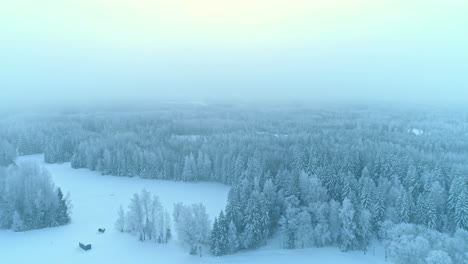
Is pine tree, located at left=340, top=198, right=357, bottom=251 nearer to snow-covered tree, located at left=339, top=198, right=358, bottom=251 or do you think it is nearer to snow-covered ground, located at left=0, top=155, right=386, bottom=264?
snow-covered tree, located at left=339, top=198, right=358, bottom=251

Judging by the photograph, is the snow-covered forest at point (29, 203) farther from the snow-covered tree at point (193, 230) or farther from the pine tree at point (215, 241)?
the pine tree at point (215, 241)

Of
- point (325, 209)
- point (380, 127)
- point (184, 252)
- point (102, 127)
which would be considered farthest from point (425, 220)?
point (102, 127)

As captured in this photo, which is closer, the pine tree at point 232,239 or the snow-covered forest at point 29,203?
the pine tree at point 232,239

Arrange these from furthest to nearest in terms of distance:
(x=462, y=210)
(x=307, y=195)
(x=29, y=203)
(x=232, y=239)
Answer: (x=29, y=203) < (x=307, y=195) < (x=462, y=210) < (x=232, y=239)

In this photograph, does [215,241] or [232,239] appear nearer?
[215,241]

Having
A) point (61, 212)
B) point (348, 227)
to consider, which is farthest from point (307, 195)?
point (61, 212)

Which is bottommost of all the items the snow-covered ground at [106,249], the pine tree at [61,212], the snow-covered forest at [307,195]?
the snow-covered ground at [106,249]

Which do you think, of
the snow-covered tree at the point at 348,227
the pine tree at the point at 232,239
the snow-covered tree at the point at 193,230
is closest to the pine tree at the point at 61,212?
the snow-covered tree at the point at 193,230

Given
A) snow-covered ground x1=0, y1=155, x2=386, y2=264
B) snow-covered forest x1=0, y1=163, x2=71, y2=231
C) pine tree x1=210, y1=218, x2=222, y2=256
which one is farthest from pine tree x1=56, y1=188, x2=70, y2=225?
pine tree x1=210, y1=218, x2=222, y2=256

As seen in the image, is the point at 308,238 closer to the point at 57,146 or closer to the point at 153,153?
the point at 153,153

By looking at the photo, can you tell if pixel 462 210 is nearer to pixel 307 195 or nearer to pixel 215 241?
pixel 307 195

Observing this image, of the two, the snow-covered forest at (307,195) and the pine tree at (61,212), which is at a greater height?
the snow-covered forest at (307,195)
